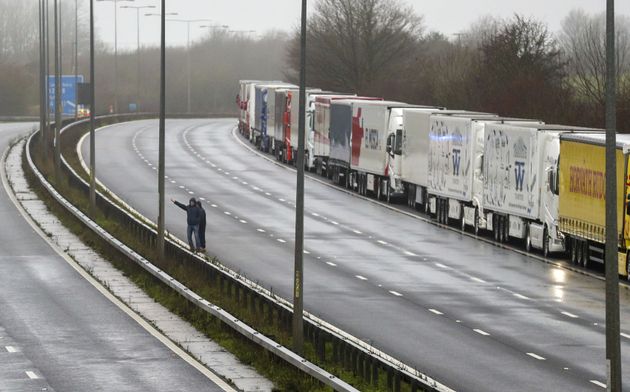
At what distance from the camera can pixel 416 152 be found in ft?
210

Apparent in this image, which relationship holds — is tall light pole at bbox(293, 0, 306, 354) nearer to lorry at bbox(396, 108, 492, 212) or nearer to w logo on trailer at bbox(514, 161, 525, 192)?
w logo on trailer at bbox(514, 161, 525, 192)

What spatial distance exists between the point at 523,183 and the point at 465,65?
57.8 meters

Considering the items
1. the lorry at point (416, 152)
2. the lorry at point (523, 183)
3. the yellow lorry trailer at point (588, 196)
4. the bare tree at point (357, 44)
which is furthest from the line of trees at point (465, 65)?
the yellow lorry trailer at point (588, 196)

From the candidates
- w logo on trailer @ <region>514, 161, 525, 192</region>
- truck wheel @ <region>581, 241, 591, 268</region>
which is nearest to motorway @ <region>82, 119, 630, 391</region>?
truck wheel @ <region>581, 241, 591, 268</region>

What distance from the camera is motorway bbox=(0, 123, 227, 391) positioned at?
2647 centimetres

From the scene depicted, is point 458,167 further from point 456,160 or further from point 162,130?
point 162,130

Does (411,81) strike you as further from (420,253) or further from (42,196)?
(420,253)

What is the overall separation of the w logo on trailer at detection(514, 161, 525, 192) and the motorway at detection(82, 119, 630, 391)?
1.95 meters

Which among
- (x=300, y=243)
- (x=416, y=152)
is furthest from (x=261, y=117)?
(x=300, y=243)

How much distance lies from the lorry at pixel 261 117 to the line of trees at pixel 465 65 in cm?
977

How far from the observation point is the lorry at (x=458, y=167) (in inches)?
2208

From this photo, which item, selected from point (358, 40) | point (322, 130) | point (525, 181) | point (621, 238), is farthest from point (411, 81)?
point (621, 238)

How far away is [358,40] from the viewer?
5305 inches

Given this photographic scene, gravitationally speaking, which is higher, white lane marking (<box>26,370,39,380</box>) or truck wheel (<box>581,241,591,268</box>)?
white lane marking (<box>26,370,39,380</box>)
